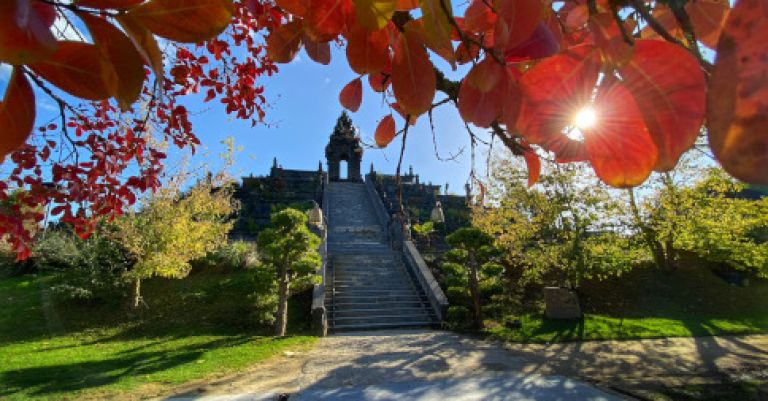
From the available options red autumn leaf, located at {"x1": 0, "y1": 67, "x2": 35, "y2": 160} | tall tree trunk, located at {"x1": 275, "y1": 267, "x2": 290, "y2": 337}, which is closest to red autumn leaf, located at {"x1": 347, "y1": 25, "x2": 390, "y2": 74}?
red autumn leaf, located at {"x1": 0, "y1": 67, "x2": 35, "y2": 160}

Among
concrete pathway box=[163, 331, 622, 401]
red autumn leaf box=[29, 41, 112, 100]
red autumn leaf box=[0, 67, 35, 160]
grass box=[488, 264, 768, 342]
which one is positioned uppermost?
red autumn leaf box=[29, 41, 112, 100]

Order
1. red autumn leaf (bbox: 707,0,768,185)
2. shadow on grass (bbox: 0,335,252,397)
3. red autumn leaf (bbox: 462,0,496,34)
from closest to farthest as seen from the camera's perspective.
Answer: red autumn leaf (bbox: 707,0,768,185)
red autumn leaf (bbox: 462,0,496,34)
shadow on grass (bbox: 0,335,252,397)

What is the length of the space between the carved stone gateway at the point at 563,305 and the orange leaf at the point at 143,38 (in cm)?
938

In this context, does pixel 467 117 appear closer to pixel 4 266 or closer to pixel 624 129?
pixel 624 129

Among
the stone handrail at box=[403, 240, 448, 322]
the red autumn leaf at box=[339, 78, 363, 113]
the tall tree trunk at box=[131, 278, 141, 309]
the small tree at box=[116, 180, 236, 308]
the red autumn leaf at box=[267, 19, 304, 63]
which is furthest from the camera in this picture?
the tall tree trunk at box=[131, 278, 141, 309]

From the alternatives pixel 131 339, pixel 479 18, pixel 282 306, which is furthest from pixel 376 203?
pixel 479 18

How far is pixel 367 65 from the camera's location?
0.50m

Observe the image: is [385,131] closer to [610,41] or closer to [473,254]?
[610,41]

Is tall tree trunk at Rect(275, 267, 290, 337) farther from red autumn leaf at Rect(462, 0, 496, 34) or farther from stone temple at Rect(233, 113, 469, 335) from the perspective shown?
red autumn leaf at Rect(462, 0, 496, 34)

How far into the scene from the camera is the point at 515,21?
1.35 ft

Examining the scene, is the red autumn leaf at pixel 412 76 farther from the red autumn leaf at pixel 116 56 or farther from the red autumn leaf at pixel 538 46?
the red autumn leaf at pixel 116 56

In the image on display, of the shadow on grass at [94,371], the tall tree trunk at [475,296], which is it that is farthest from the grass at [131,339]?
the tall tree trunk at [475,296]

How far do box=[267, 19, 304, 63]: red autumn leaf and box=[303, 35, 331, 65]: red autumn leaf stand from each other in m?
0.02

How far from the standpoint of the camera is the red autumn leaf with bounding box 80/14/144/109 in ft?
1.23
